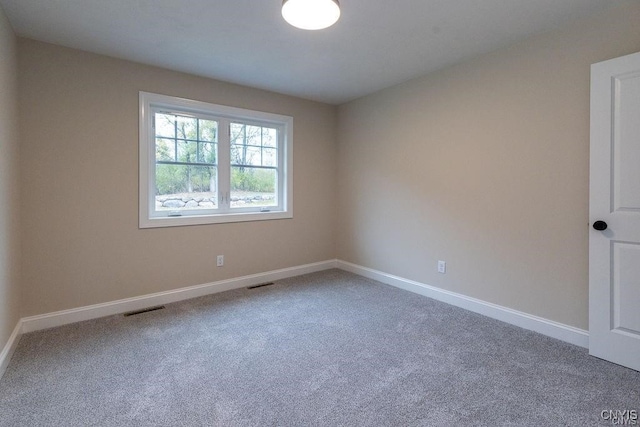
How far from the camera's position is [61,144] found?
2707mm

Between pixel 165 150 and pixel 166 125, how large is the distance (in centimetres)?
27

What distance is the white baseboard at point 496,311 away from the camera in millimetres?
2383

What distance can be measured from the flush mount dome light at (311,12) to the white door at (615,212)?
1.86 m

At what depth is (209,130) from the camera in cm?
361

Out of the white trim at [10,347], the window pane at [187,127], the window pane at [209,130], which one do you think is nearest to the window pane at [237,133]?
the window pane at [209,130]

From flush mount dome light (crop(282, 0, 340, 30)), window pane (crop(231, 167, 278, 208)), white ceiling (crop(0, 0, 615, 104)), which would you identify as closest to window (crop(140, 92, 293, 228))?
window pane (crop(231, 167, 278, 208))

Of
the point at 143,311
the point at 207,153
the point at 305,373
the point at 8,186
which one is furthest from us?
the point at 207,153

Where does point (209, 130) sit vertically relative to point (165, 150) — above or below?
above

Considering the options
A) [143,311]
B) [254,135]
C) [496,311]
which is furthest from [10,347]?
[496,311]

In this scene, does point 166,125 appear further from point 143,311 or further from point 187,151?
point 143,311

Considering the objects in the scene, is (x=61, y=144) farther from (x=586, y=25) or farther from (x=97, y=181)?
(x=586, y=25)

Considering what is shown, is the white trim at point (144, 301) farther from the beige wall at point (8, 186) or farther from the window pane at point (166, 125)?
the window pane at point (166, 125)

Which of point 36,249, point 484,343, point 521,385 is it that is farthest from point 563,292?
point 36,249

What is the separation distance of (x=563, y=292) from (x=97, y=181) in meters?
4.09
